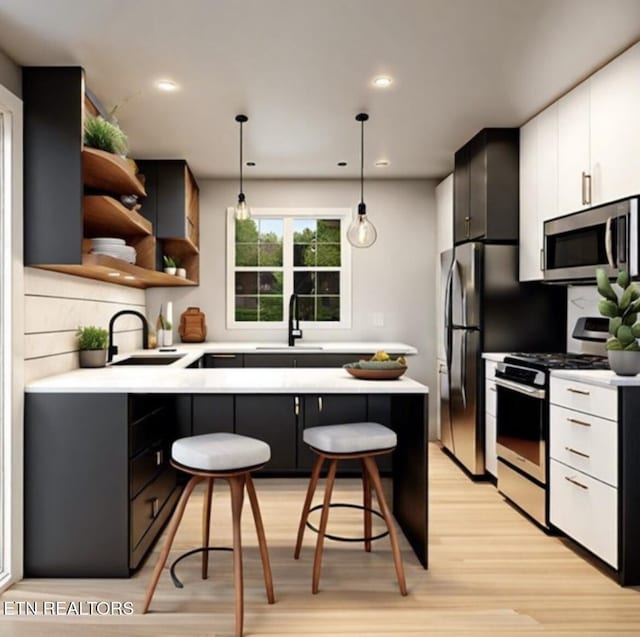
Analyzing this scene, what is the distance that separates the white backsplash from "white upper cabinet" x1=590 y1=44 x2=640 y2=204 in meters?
0.83

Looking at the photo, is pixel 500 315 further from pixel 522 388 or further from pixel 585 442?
pixel 585 442

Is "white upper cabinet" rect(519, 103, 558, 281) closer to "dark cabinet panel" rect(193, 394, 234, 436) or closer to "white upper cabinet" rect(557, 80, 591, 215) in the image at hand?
"white upper cabinet" rect(557, 80, 591, 215)

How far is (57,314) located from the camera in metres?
2.86

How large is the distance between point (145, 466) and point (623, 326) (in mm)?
2363

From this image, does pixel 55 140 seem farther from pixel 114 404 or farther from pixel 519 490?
pixel 519 490

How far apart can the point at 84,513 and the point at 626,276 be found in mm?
2662

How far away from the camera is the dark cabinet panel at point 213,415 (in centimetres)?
383

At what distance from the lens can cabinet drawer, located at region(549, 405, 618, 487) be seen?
2.34m

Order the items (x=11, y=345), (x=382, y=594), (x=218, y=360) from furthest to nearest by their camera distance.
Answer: (x=218, y=360)
(x=11, y=345)
(x=382, y=594)

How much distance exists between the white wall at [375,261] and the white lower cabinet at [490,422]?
4.40ft

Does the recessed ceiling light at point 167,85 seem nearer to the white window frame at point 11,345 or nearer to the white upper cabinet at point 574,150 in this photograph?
the white window frame at point 11,345

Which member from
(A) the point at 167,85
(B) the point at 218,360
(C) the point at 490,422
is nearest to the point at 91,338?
(B) the point at 218,360

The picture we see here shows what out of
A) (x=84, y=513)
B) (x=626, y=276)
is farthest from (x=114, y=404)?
(x=626, y=276)

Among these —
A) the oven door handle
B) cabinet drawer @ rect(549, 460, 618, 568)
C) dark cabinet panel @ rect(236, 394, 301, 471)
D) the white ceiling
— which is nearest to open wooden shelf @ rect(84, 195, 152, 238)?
the white ceiling
